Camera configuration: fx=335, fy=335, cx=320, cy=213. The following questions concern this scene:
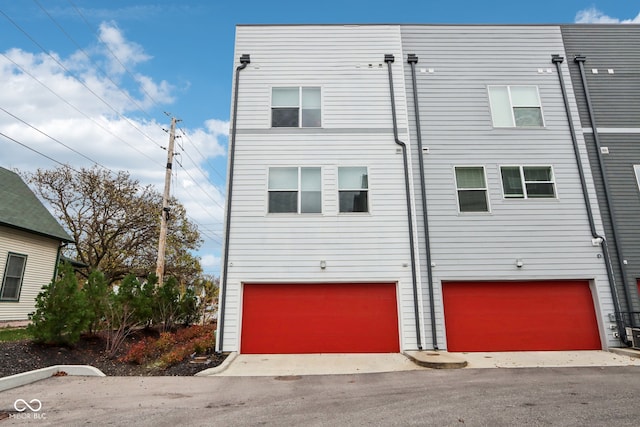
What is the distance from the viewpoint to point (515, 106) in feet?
32.1

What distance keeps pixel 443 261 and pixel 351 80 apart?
5.76 meters

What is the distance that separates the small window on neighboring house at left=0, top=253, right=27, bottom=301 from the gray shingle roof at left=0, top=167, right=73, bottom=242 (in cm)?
117

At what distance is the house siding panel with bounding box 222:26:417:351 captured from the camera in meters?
8.38

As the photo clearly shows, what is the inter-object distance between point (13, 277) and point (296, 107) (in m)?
12.6

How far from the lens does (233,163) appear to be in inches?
358

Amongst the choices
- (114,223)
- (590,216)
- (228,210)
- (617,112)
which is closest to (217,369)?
(228,210)

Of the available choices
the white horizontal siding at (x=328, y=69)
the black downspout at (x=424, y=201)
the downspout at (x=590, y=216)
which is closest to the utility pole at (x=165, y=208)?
the white horizontal siding at (x=328, y=69)

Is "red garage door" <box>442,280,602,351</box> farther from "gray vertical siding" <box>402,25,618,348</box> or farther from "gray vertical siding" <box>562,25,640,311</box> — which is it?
"gray vertical siding" <box>562,25,640,311</box>

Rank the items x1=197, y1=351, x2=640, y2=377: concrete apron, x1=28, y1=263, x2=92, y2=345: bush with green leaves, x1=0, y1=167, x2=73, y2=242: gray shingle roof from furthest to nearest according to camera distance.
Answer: x1=0, y1=167, x2=73, y2=242: gray shingle roof
x1=28, y1=263, x2=92, y2=345: bush with green leaves
x1=197, y1=351, x2=640, y2=377: concrete apron

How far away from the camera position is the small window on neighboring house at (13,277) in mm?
12352

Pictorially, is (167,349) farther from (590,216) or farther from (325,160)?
(590,216)

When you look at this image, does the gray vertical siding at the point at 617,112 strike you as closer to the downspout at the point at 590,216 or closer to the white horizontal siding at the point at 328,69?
the downspout at the point at 590,216

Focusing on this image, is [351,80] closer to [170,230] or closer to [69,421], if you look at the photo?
[69,421]

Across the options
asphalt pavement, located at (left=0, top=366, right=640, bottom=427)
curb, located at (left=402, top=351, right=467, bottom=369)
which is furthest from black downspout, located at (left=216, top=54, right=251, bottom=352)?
curb, located at (left=402, top=351, right=467, bottom=369)
